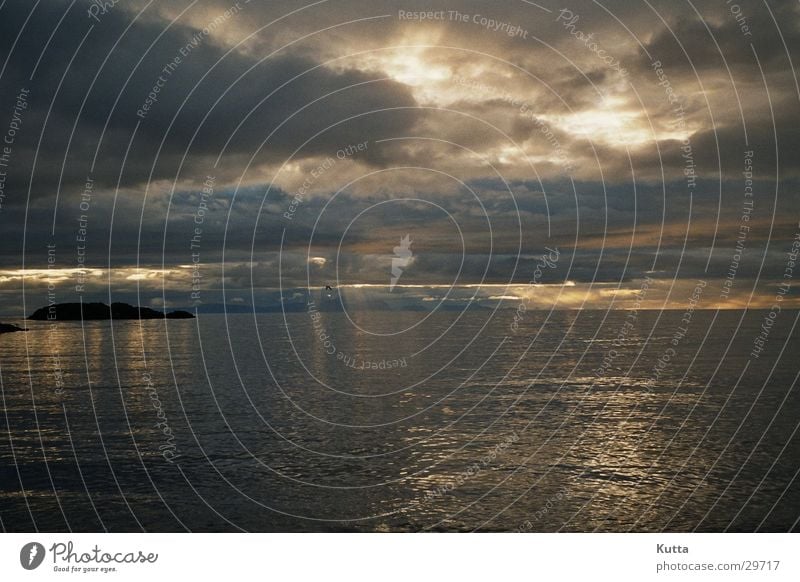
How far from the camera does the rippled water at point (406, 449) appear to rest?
37906mm

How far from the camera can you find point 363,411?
72.1m

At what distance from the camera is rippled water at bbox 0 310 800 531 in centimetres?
3791

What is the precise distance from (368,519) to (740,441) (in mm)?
36103

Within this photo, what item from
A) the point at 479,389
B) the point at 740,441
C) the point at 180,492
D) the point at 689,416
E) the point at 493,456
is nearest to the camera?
the point at 180,492

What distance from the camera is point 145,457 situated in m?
51.8

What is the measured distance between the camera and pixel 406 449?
53438 millimetres
